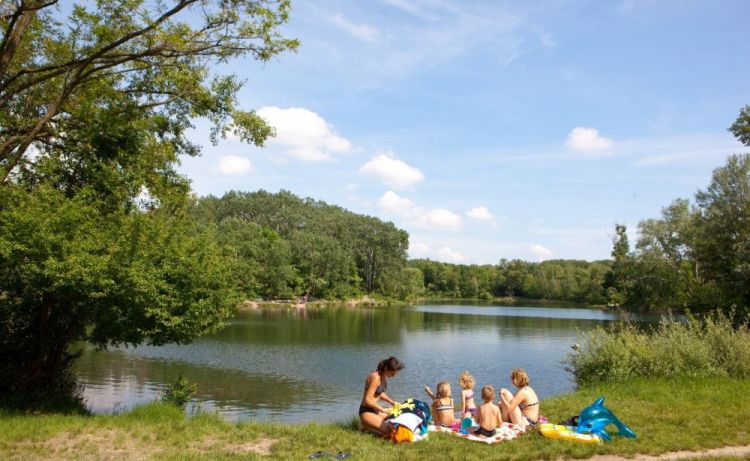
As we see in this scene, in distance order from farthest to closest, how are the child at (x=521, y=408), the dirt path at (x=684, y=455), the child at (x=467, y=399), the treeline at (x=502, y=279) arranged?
the treeline at (x=502, y=279) → the child at (x=467, y=399) → the child at (x=521, y=408) → the dirt path at (x=684, y=455)

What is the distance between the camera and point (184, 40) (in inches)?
406

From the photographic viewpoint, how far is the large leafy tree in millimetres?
9766

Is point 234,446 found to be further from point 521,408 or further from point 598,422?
point 598,422

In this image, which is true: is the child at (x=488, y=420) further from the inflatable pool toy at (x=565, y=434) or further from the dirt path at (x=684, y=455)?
the dirt path at (x=684, y=455)

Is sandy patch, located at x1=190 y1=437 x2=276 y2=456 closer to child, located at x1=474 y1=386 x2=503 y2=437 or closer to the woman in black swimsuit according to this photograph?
the woman in black swimsuit

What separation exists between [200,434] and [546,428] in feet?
17.3

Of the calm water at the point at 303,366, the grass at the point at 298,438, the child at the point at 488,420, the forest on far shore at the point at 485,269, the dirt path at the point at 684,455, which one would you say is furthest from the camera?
the forest on far shore at the point at 485,269

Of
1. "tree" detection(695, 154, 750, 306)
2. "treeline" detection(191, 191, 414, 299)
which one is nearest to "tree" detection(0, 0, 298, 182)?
"tree" detection(695, 154, 750, 306)

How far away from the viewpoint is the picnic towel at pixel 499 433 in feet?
27.0

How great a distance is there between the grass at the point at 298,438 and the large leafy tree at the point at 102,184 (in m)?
2.03

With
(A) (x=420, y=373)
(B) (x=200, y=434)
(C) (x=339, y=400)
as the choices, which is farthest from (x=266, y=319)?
(B) (x=200, y=434)

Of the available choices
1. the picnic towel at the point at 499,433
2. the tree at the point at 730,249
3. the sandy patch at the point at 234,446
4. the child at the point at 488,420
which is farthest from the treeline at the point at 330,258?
the child at the point at 488,420

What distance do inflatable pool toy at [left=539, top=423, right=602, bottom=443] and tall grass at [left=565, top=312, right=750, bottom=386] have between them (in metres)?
5.70

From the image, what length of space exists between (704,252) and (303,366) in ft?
65.5
